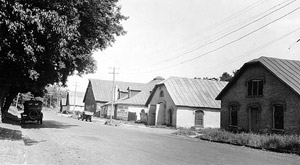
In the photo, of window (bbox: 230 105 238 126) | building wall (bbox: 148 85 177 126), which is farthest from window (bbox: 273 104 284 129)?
building wall (bbox: 148 85 177 126)

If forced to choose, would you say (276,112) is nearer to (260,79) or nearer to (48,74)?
(260,79)

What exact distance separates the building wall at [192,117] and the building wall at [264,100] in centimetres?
798

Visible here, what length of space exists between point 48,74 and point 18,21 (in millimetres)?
8894

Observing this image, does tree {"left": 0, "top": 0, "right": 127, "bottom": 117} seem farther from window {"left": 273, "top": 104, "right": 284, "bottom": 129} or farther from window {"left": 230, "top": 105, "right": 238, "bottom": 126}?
window {"left": 230, "top": 105, "right": 238, "bottom": 126}

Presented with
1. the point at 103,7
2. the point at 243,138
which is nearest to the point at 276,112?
the point at 243,138

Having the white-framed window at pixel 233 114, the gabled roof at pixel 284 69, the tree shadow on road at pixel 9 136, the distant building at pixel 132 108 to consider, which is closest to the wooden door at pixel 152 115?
the distant building at pixel 132 108

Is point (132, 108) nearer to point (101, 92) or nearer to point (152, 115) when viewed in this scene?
point (152, 115)

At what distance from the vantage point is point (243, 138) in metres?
20.7

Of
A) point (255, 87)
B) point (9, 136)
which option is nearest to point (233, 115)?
point (255, 87)

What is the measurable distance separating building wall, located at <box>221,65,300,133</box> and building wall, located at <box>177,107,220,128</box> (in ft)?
26.2

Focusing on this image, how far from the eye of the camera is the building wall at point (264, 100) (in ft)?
70.9

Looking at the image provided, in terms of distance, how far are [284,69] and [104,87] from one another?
2118 inches

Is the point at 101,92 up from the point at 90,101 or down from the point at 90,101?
up

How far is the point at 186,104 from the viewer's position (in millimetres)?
37062
